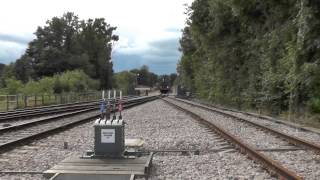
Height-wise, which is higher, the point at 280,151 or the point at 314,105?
the point at 314,105

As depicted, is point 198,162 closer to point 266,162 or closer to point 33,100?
point 266,162

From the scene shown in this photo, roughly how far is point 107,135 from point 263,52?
80.7 feet

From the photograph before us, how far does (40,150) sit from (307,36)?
46.1 ft

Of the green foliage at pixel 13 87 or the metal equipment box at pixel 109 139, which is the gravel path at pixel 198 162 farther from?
the green foliage at pixel 13 87

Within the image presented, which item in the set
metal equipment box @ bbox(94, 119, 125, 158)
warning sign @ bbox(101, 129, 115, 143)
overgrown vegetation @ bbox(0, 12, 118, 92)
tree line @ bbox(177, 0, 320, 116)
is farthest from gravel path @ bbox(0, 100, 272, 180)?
overgrown vegetation @ bbox(0, 12, 118, 92)

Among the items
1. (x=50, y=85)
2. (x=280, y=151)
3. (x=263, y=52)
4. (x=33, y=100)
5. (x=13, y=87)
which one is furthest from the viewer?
(x=50, y=85)

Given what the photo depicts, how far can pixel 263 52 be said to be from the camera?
34.0 metres

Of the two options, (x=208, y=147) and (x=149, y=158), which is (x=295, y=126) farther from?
(x=149, y=158)

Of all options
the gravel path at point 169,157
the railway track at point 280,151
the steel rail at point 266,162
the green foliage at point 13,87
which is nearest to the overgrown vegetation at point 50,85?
the green foliage at point 13,87

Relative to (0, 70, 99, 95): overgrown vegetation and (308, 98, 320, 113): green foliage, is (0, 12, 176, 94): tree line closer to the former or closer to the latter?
(0, 70, 99, 95): overgrown vegetation

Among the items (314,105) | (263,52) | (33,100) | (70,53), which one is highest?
(70,53)

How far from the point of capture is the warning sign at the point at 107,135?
10.7 meters

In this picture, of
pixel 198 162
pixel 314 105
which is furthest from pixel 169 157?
pixel 314 105

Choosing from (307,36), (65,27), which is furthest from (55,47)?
(307,36)
